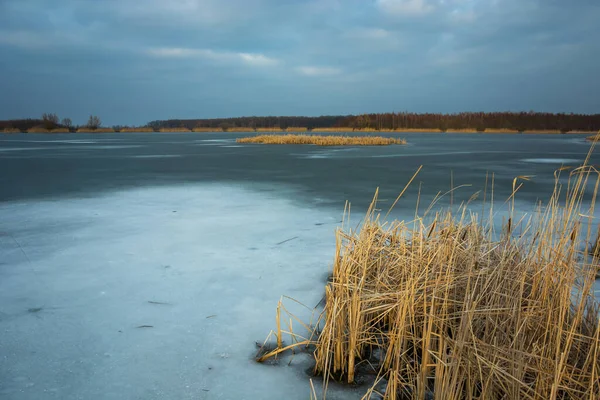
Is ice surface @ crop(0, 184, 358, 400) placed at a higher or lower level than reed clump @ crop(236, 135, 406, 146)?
lower

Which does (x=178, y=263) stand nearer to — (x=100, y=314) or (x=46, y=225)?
(x=100, y=314)

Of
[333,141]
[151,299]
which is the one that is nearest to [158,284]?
[151,299]

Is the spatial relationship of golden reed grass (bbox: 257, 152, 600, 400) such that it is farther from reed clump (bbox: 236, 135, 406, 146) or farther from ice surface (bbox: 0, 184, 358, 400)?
reed clump (bbox: 236, 135, 406, 146)

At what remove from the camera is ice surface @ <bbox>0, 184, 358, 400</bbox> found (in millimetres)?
2186

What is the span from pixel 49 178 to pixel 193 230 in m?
6.75

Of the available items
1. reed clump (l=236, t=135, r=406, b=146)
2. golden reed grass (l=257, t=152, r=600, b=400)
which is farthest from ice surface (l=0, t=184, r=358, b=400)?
reed clump (l=236, t=135, r=406, b=146)

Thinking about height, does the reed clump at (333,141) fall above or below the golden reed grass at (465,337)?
above

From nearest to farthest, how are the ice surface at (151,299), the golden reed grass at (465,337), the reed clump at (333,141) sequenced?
the golden reed grass at (465,337) < the ice surface at (151,299) < the reed clump at (333,141)

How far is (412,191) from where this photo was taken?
802 cm

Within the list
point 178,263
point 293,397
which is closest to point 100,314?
point 178,263

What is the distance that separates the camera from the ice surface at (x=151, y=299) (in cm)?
219

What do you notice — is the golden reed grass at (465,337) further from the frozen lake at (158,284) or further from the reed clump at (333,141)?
the reed clump at (333,141)

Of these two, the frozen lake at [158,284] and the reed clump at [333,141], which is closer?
the frozen lake at [158,284]

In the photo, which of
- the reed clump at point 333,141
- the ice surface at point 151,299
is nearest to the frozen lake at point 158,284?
the ice surface at point 151,299
